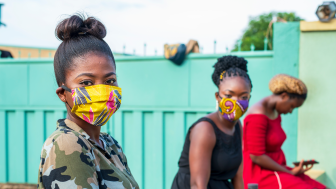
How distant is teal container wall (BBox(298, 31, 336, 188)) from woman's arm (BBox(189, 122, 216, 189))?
7.28 ft

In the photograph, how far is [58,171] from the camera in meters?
1.03

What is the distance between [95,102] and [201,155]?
1.11m

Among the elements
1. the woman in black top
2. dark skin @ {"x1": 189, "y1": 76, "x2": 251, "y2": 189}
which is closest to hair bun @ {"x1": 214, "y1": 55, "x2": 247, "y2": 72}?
the woman in black top

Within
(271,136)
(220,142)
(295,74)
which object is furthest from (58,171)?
(295,74)

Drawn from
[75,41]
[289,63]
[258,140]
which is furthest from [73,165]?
[289,63]

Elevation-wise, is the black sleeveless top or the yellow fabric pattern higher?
the yellow fabric pattern

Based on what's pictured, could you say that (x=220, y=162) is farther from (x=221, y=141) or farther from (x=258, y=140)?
(x=258, y=140)

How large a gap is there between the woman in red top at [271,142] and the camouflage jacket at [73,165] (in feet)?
6.42

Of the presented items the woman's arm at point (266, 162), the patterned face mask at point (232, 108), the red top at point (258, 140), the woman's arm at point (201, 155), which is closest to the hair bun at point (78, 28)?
the woman's arm at point (201, 155)

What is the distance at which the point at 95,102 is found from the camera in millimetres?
1353

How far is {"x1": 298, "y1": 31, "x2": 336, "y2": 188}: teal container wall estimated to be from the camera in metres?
3.82

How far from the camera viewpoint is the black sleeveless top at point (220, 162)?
2.30m

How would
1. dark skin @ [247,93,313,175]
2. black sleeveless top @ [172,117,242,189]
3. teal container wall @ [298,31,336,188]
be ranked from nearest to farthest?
black sleeveless top @ [172,117,242,189], dark skin @ [247,93,313,175], teal container wall @ [298,31,336,188]

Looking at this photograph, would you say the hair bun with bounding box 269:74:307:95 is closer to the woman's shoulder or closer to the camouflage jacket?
the camouflage jacket
